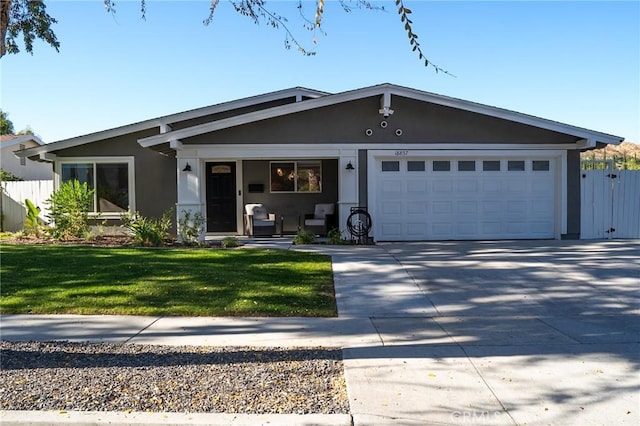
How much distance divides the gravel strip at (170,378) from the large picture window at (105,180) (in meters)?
10.4

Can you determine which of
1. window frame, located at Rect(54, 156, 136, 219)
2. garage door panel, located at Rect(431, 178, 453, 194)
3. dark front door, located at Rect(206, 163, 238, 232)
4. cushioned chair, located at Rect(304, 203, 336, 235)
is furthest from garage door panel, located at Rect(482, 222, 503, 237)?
window frame, located at Rect(54, 156, 136, 219)

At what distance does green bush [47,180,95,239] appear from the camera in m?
14.1

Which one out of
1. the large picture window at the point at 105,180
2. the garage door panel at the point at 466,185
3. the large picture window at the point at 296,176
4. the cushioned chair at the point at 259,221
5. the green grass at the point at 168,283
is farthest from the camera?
the large picture window at the point at 296,176

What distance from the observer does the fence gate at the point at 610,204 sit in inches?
570

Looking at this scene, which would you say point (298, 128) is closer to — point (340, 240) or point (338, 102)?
point (338, 102)

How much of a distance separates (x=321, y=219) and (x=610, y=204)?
814 centimetres

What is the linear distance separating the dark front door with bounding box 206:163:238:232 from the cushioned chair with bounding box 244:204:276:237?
32.4 inches

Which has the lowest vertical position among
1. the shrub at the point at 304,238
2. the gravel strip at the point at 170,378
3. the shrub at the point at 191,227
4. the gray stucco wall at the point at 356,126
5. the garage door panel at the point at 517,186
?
the gravel strip at the point at 170,378

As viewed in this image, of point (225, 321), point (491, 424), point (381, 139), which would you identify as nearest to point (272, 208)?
point (381, 139)

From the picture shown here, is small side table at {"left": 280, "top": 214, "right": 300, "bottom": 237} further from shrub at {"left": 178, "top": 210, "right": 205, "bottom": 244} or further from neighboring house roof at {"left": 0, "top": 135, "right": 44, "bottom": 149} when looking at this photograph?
neighboring house roof at {"left": 0, "top": 135, "right": 44, "bottom": 149}

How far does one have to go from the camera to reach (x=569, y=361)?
507 centimetres

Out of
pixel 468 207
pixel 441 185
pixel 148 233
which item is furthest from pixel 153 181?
pixel 468 207

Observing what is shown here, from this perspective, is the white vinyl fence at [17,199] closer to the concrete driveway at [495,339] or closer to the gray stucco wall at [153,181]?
the gray stucco wall at [153,181]

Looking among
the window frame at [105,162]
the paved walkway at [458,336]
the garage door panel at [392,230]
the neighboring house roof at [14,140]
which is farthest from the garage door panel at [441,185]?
the neighboring house roof at [14,140]
